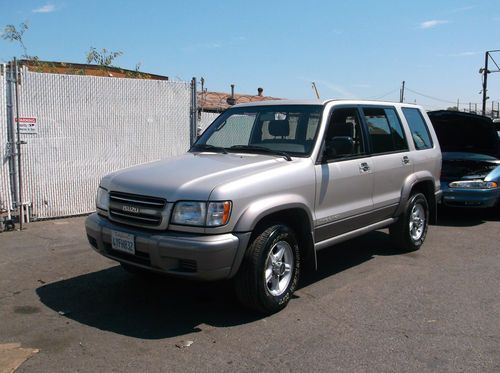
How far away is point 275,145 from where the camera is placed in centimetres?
521

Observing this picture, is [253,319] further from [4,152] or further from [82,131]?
[82,131]

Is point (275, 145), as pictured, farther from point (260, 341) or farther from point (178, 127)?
point (178, 127)

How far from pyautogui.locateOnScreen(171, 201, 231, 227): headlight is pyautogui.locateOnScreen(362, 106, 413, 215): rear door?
240 cm

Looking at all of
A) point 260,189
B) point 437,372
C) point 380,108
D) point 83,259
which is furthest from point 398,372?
point 83,259

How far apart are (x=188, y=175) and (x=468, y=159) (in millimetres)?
6632

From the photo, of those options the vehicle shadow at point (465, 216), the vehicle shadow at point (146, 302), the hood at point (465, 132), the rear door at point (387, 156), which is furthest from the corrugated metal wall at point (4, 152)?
the hood at point (465, 132)

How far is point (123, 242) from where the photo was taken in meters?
4.31

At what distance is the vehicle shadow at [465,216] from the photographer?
29.1 ft

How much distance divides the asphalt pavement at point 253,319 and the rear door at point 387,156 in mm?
830

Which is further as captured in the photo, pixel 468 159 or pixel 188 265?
pixel 468 159

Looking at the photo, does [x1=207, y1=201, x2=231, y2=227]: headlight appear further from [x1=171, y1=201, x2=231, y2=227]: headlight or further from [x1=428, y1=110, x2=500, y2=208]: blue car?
[x1=428, y1=110, x2=500, y2=208]: blue car

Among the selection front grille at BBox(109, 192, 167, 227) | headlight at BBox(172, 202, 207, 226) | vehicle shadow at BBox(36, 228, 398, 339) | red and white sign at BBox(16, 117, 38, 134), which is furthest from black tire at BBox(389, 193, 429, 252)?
red and white sign at BBox(16, 117, 38, 134)

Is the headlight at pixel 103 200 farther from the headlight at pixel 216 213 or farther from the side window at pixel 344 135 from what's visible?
the side window at pixel 344 135

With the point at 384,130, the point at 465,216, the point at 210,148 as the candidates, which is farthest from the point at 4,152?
the point at 465,216
